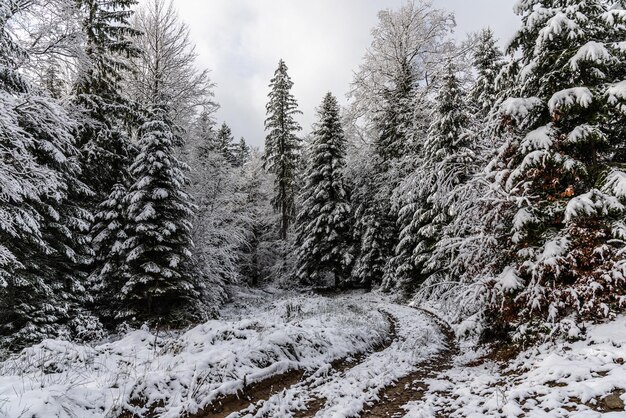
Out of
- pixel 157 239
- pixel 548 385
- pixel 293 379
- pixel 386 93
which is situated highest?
pixel 386 93

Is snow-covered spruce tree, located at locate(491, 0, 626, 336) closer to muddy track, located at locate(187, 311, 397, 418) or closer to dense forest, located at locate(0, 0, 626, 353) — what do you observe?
dense forest, located at locate(0, 0, 626, 353)

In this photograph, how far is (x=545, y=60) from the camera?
797 cm

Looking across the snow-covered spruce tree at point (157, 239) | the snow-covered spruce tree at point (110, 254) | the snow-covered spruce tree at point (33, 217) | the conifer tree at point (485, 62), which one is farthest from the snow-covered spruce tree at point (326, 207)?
the snow-covered spruce tree at point (33, 217)

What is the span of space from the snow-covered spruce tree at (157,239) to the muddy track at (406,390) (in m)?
10.1

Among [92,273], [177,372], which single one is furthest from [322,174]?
[177,372]

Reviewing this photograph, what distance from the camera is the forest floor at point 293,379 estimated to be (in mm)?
4703

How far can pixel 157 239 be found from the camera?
1455 centimetres

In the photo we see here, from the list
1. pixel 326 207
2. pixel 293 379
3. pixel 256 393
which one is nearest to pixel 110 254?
pixel 293 379

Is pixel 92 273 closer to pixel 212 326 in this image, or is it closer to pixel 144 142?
pixel 144 142

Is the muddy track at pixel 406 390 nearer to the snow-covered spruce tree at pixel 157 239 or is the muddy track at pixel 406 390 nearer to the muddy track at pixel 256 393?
the muddy track at pixel 256 393

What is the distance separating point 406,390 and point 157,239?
11507 mm

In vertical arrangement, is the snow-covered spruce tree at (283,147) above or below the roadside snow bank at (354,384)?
above

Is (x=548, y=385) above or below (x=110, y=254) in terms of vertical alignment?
below

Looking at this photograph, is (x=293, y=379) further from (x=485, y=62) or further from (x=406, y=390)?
(x=485, y=62)
